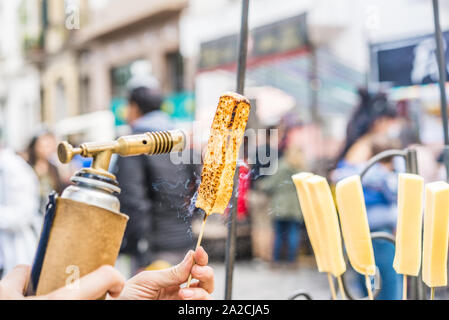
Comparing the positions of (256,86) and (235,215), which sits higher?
(256,86)

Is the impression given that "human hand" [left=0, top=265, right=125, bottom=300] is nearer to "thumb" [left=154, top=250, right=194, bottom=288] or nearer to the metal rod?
"thumb" [left=154, top=250, right=194, bottom=288]

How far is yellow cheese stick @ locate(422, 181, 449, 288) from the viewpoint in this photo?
0.65m

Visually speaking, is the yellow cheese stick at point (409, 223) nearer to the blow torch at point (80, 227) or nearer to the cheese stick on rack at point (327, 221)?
the cheese stick on rack at point (327, 221)

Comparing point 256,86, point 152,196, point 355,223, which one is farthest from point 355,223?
point 256,86

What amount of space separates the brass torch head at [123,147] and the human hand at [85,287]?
0.10 metres

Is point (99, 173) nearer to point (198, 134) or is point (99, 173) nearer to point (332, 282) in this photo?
point (198, 134)

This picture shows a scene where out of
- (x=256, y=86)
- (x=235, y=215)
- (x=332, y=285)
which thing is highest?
(x=256, y=86)

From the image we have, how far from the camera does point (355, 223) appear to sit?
0.69 m

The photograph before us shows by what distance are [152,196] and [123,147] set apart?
0.93 m

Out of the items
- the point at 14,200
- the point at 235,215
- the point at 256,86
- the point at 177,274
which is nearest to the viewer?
the point at 177,274

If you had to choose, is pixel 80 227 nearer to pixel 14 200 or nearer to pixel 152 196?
pixel 152 196

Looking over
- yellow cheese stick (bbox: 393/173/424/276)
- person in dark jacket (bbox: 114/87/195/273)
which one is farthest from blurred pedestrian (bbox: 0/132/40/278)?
yellow cheese stick (bbox: 393/173/424/276)
